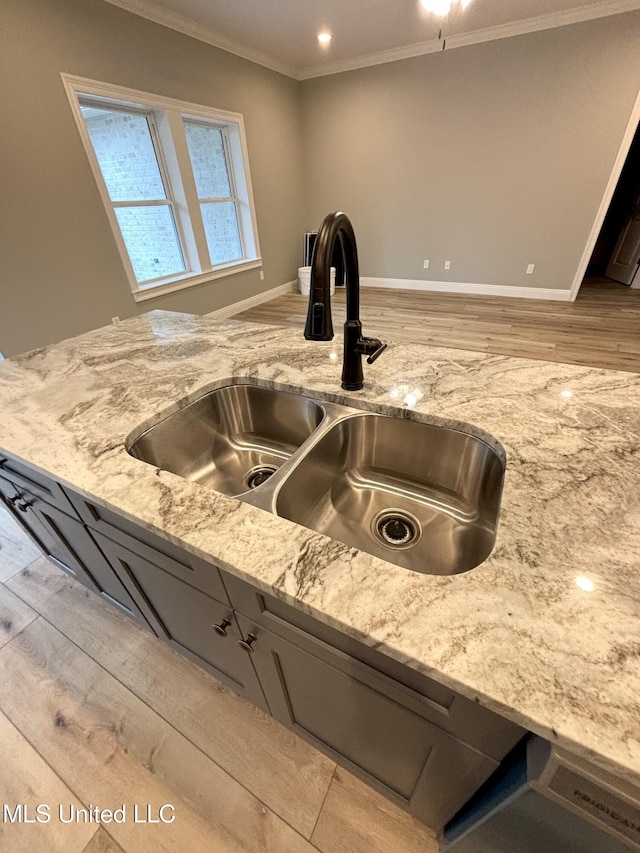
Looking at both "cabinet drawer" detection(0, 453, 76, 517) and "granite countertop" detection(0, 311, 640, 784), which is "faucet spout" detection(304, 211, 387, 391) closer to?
"granite countertop" detection(0, 311, 640, 784)

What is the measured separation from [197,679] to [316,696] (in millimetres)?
710

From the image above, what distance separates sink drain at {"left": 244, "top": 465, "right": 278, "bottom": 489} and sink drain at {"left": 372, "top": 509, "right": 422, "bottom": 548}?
1.26 ft

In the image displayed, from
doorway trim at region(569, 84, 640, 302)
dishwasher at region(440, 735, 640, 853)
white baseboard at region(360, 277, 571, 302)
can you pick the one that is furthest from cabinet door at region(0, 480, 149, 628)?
doorway trim at region(569, 84, 640, 302)

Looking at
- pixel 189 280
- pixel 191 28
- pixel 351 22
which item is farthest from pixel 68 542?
pixel 351 22

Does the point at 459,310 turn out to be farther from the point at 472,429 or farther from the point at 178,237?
the point at 472,429

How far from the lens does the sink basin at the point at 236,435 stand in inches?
41.9

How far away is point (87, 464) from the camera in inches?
31.3

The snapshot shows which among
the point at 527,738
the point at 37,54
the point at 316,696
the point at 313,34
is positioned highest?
the point at 313,34

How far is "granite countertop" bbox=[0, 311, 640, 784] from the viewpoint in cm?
42

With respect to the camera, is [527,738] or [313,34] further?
[313,34]

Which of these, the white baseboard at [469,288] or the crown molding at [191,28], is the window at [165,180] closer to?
the crown molding at [191,28]

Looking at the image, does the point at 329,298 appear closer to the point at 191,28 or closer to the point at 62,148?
the point at 62,148

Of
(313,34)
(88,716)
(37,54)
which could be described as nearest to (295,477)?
(88,716)

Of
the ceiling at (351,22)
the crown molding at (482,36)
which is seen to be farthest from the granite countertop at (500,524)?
the crown molding at (482,36)
